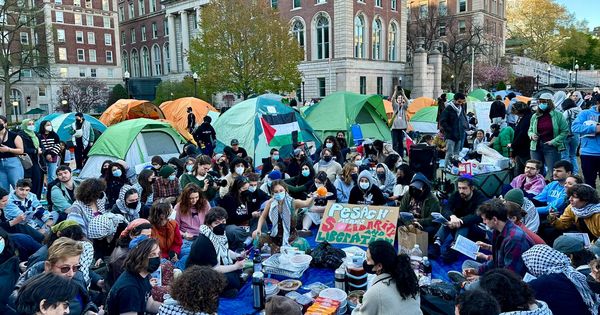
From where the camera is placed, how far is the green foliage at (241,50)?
25.4 m

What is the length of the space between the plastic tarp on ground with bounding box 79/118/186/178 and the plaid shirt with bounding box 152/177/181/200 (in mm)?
3343

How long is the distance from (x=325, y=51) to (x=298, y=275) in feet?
113

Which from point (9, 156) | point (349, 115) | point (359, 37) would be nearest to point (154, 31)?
point (359, 37)

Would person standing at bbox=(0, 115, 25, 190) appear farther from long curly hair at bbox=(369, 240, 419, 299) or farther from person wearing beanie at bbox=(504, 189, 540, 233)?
person wearing beanie at bbox=(504, 189, 540, 233)

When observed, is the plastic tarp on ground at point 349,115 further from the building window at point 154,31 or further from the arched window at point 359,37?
the building window at point 154,31

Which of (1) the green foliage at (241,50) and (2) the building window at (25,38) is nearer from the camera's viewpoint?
(1) the green foliage at (241,50)

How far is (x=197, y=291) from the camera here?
2.95 metres

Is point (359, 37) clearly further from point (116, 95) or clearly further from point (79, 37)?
point (79, 37)

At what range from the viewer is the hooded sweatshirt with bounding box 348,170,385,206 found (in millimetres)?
7168

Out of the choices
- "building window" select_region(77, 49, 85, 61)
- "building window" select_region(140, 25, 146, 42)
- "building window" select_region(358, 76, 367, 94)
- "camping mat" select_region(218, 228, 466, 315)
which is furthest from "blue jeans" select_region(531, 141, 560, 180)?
"building window" select_region(77, 49, 85, 61)

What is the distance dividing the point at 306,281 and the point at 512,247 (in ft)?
7.84

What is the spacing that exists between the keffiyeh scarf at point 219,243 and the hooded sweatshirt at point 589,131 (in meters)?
6.13

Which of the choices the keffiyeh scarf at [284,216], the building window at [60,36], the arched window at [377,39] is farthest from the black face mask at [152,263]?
the building window at [60,36]

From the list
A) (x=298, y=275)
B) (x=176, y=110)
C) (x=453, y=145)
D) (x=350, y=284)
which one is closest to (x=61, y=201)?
(x=298, y=275)
